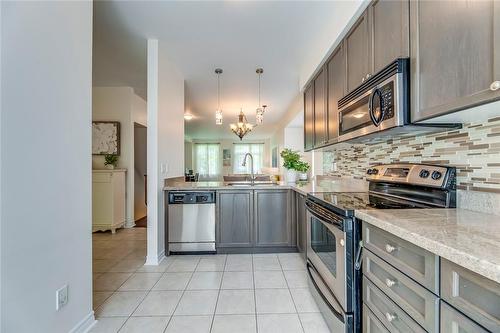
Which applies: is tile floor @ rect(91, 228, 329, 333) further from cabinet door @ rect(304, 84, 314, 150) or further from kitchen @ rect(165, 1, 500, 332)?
cabinet door @ rect(304, 84, 314, 150)

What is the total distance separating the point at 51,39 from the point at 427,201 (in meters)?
2.31

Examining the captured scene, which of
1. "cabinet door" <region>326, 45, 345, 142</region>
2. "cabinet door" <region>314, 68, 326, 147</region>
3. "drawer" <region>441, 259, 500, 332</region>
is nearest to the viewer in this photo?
"drawer" <region>441, 259, 500, 332</region>

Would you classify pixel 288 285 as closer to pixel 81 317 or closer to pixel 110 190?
pixel 81 317

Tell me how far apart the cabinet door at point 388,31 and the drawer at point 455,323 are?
120 centimetres

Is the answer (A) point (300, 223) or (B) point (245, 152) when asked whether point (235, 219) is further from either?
(B) point (245, 152)

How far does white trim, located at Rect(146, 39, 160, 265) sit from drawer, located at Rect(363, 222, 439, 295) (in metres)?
2.48

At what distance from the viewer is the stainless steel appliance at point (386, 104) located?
4.50 feet

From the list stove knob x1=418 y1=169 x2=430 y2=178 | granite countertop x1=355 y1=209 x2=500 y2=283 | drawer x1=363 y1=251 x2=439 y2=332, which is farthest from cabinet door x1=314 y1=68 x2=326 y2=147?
drawer x1=363 y1=251 x2=439 y2=332

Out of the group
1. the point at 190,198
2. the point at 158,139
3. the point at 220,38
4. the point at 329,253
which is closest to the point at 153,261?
the point at 190,198

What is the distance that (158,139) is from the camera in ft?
10.1

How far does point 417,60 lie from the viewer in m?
1.28

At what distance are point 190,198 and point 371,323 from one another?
2.45 m

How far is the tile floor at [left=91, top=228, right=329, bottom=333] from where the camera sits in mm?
1810

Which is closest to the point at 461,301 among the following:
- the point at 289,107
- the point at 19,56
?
the point at 19,56
